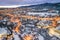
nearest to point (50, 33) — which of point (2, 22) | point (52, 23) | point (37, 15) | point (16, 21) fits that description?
point (52, 23)

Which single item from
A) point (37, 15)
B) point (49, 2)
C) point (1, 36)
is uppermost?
point (49, 2)

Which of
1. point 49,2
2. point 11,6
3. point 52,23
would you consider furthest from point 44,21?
point 11,6

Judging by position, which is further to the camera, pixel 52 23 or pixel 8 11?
pixel 8 11

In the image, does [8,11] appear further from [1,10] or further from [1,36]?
[1,36]

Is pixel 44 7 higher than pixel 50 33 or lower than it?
higher

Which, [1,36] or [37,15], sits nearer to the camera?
[1,36]

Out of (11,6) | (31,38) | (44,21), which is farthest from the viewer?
(11,6)

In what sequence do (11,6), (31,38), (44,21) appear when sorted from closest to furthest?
(31,38)
(44,21)
(11,6)

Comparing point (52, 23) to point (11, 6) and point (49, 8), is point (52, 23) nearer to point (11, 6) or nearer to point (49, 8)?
point (49, 8)

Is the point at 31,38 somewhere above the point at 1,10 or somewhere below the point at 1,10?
below
